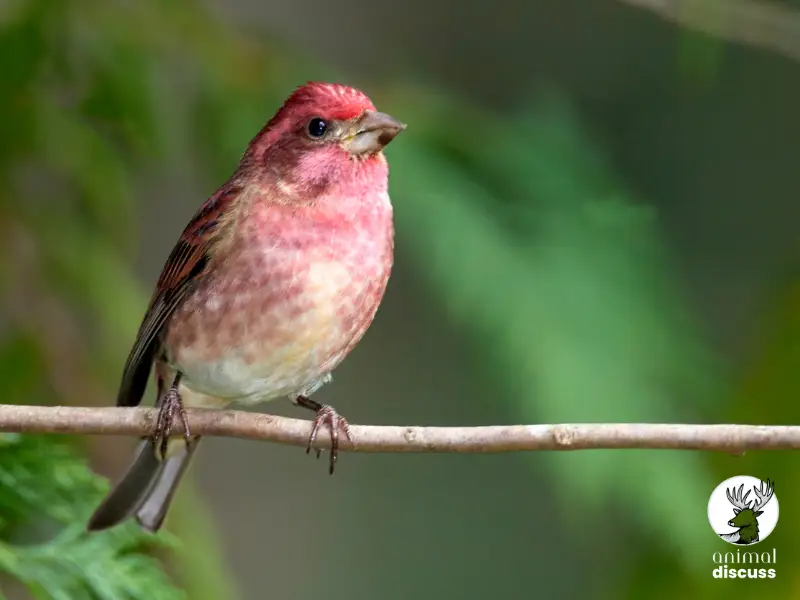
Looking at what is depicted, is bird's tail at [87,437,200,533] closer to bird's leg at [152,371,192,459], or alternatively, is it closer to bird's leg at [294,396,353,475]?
bird's leg at [152,371,192,459]

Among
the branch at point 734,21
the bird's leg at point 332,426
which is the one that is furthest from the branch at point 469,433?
the branch at point 734,21

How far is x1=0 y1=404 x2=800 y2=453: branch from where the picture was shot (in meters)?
2.23

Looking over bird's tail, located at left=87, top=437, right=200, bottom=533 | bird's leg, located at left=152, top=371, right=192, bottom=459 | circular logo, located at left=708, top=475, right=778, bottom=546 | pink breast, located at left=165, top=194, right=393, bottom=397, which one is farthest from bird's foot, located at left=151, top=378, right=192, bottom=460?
circular logo, located at left=708, top=475, right=778, bottom=546

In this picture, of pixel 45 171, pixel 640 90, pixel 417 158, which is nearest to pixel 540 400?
pixel 417 158

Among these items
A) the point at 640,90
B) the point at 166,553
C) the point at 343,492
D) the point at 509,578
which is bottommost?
the point at 166,553

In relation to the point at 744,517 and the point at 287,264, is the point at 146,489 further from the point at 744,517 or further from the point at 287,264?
the point at 744,517

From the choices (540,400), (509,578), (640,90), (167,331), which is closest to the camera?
(167,331)

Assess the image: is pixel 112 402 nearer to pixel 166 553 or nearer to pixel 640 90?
pixel 166 553

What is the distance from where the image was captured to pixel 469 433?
2.31m

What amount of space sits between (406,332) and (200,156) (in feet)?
8.86

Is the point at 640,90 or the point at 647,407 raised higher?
the point at 640,90

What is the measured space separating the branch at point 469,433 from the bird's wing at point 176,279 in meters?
0.57

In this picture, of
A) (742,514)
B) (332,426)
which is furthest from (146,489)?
(742,514)

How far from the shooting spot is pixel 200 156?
3.84 meters
